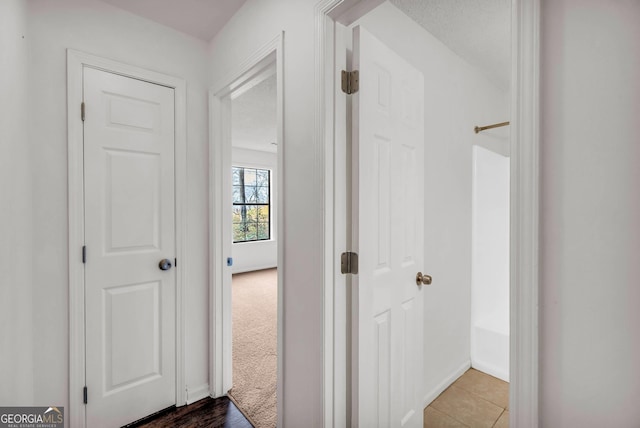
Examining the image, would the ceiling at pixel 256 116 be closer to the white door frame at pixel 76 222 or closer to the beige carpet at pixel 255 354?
the white door frame at pixel 76 222

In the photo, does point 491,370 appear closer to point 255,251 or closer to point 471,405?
point 471,405

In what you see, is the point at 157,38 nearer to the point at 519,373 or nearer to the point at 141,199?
the point at 141,199

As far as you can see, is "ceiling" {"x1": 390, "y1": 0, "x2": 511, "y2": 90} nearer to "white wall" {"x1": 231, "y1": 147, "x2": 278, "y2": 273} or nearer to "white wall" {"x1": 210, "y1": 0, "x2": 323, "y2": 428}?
"white wall" {"x1": 210, "y1": 0, "x2": 323, "y2": 428}

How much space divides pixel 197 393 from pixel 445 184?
2.29 m

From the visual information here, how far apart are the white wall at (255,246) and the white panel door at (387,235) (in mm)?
4532

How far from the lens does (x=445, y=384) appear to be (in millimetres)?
2162

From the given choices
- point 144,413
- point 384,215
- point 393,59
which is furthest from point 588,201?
point 144,413

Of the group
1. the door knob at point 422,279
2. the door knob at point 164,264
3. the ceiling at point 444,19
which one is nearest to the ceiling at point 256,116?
the ceiling at point 444,19

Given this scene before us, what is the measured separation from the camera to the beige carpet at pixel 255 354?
194 cm

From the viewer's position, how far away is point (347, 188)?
127 cm

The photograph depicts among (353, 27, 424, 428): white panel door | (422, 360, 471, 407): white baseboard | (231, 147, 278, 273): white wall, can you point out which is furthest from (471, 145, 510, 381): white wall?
(231, 147, 278, 273): white wall

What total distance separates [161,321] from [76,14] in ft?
6.00

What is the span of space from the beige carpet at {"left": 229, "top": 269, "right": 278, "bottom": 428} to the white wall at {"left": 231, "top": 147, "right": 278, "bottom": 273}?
1245mm

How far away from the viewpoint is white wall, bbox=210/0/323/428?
1.24 m
